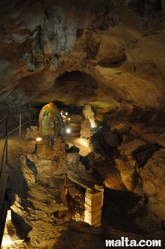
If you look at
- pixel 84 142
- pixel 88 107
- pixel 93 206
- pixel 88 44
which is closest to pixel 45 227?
pixel 93 206

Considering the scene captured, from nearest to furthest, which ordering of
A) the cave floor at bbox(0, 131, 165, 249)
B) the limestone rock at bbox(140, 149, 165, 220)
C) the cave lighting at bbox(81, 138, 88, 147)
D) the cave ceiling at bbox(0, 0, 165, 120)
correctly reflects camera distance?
the cave floor at bbox(0, 131, 165, 249), the cave ceiling at bbox(0, 0, 165, 120), the limestone rock at bbox(140, 149, 165, 220), the cave lighting at bbox(81, 138, 88, 147)

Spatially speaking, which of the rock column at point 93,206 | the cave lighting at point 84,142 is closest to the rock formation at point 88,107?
the cave lighting at point 84,142

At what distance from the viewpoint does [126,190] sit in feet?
27.6

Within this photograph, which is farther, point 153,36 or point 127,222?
point 127,222

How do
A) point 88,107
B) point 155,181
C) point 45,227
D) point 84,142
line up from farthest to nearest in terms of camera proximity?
point 88,107 → point 84,142 → point 155,181 → point 45,227

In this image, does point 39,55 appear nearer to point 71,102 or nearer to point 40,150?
point 40,150

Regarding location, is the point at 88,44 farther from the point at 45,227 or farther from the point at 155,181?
the point at 45,227

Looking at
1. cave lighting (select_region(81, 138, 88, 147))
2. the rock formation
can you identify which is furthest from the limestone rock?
cave lighting (select_region(81, 138, 88, 147))

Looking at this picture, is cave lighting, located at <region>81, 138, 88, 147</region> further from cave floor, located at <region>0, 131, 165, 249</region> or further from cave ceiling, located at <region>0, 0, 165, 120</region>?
cave floor, located at <region>0, 131, 165, 249</region>

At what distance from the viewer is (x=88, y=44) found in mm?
7164

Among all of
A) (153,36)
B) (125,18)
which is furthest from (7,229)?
(153,36)

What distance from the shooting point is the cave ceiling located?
4.98 m

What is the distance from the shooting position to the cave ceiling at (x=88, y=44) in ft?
16.3

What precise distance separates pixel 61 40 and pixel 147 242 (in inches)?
242
